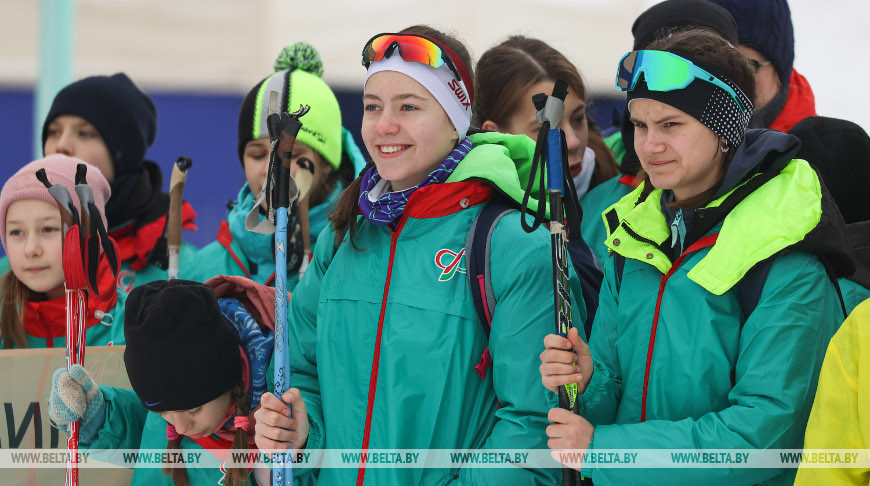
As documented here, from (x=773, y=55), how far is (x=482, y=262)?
6.66 ft

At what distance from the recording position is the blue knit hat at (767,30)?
156 inches

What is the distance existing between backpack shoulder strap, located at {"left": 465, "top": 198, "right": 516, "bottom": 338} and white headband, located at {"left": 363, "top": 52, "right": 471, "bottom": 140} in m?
0.36

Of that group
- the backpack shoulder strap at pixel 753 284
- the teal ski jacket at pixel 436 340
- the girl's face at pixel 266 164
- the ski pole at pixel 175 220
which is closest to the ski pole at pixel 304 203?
the girl's face at pixel 266 164

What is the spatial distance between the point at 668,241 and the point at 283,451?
126 cm

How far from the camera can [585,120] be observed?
162 inches

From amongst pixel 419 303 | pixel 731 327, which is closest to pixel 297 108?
pixel 419 303

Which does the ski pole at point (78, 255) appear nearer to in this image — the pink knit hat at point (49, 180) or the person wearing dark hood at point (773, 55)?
the pink knit hat at point (49, 180)

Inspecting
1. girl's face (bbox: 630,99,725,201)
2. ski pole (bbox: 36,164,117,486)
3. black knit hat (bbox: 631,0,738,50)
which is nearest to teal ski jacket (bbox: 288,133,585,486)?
girl's face (bbox: 630,99,725,201)

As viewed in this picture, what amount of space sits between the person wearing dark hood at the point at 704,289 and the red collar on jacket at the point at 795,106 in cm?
125

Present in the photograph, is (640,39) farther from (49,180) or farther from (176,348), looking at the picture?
(49,180)

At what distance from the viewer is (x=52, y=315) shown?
380 centimetres

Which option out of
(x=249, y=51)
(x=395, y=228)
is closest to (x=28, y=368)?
(x=395, y=228)

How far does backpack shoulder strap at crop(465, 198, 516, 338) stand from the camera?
2623 mm

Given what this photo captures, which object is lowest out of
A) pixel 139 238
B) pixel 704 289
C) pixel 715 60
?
pixel 139 238
